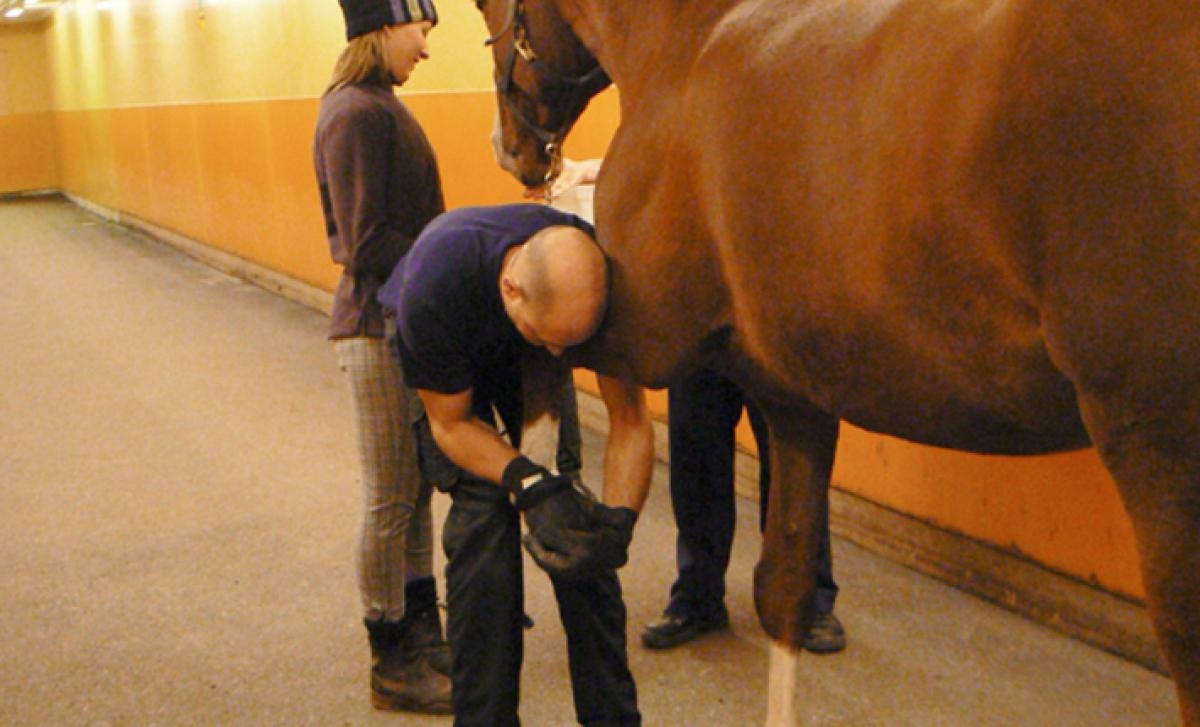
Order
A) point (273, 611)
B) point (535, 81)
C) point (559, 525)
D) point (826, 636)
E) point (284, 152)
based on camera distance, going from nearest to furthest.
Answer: point (559, 525) → point (535, 81) → point (826, 636) → point (273, 611) → point (284, 152)

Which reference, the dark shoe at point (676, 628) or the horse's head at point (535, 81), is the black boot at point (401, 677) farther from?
the horse's head at point (535, 81)

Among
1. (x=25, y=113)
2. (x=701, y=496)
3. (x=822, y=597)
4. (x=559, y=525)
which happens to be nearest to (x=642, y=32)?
(x=559, y=525)

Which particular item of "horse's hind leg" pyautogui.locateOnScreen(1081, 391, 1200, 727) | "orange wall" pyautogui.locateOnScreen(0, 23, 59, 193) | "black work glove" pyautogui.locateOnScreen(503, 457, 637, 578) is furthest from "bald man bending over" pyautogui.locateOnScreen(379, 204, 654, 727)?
"orange wall" pyautogui.locateOnScreen(0, 23, 59, 193)

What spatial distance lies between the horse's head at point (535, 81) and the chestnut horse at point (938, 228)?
439 millimetres

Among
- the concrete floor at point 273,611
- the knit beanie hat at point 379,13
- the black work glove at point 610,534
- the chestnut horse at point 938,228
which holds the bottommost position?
the concrete floor at point 273,611

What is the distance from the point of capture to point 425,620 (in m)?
A: 2.97

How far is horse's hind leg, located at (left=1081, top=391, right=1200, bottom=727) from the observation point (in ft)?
4.11

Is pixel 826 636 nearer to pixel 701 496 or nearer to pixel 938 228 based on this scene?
pixel 701 496

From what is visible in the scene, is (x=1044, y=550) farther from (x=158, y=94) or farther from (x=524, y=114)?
(x=158, y=94)

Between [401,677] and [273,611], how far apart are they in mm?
678

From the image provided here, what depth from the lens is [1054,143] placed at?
130cm

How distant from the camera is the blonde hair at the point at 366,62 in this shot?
2.79 metres

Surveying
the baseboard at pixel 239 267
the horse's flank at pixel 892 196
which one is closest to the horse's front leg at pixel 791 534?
the horse's flank at pixel 892 196

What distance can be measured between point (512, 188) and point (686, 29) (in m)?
3.55
